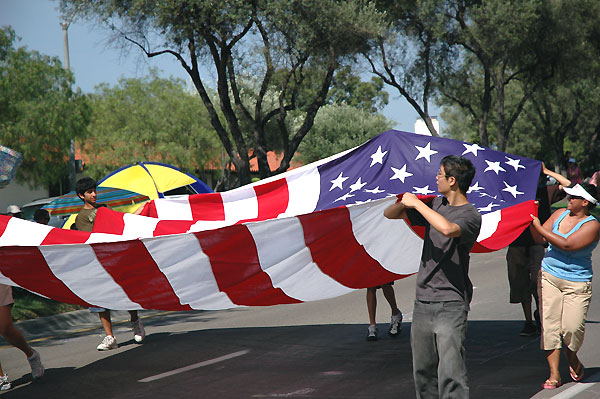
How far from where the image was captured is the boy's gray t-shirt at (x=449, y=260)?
446 cm

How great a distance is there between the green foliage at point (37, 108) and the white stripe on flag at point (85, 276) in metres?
24.4

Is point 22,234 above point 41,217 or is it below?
below

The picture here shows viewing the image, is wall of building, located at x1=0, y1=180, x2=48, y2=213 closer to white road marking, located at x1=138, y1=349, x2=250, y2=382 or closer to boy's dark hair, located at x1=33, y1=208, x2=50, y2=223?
boy's dark hair, located at x1=33, y1=208, x2=50, y2=223

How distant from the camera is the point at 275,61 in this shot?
19422 mm

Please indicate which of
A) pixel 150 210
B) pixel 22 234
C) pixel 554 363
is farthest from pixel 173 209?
pixel 554 363

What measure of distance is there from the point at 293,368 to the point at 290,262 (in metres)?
1.75

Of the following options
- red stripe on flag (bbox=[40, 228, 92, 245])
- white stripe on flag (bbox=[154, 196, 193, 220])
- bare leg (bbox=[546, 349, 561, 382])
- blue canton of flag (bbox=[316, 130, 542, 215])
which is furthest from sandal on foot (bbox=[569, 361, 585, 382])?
red stripe on flag (bbox=[40, 228, 92, 245])

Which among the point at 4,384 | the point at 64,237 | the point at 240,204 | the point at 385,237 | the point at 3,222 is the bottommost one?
the point at 4,384

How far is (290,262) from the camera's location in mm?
5613

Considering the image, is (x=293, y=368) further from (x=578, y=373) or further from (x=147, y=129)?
(x=147, y=129)

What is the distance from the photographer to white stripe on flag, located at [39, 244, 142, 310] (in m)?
5.60

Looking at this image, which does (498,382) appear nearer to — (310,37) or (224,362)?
(224,362)

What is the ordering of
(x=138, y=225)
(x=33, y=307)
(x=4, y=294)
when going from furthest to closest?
(x=33, y=307) < (x=138, y=225) < (x=4, y=294)

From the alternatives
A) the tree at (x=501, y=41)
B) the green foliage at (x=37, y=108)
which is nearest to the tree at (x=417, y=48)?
the tree at (x=501, y=41)
